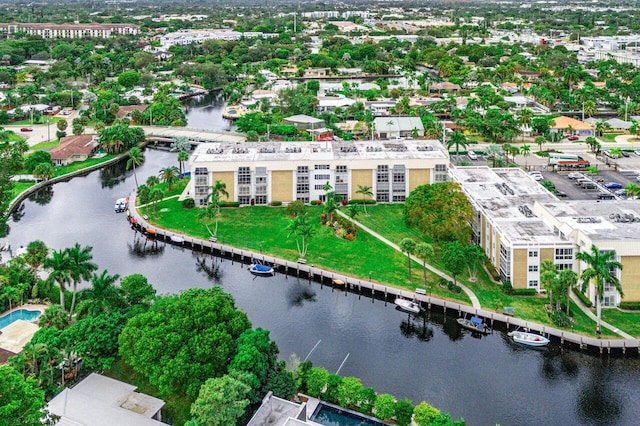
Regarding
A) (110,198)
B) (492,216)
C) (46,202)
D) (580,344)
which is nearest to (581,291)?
(580,344)

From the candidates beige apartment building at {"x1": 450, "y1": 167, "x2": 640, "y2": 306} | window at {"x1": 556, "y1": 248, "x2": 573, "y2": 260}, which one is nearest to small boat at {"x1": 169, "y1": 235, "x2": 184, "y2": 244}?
beige apartment building at {"x1": 450, "y1": 167, "x2": 640, "y2": 306}

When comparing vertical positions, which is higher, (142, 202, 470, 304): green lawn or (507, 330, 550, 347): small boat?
(142, 202, 470, 304): green lawn

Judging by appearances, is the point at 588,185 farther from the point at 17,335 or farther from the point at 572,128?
the point at 17,335

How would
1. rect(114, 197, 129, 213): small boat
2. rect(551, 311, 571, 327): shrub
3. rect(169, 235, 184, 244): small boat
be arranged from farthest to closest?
Answer: rect(114, 197, 129, 213): small boat < rect(169, 235, 184, 244): small boat < rect(551, 311, 571, 327): shrub

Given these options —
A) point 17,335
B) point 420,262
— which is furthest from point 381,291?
point 17,335

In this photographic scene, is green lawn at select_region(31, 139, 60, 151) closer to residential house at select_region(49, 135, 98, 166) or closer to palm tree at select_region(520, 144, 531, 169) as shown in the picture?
residential house at select_region(49, 135, 98, 166)

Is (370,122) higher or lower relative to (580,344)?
higher

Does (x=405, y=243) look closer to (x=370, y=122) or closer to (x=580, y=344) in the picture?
(x=580, y=344)
